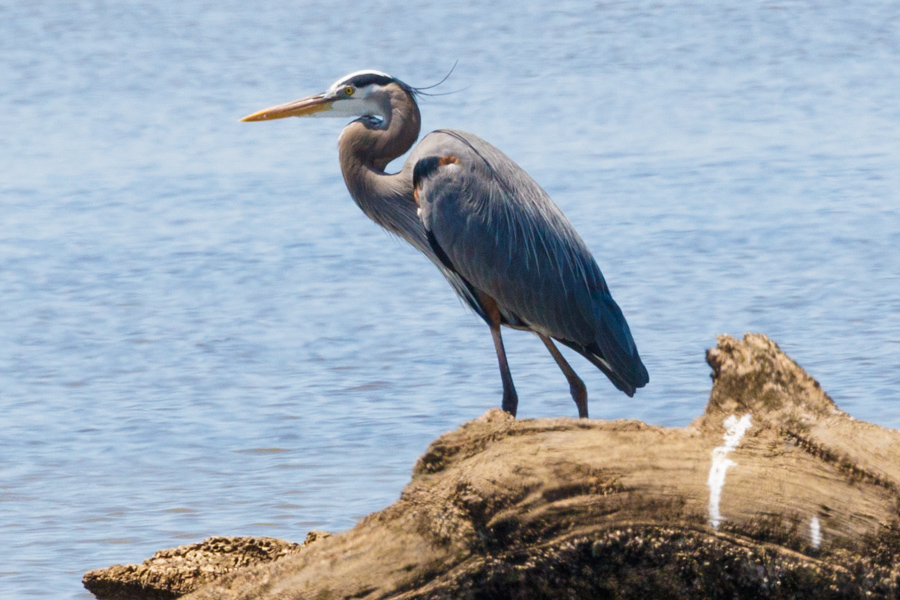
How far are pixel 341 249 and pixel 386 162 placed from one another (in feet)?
14.0

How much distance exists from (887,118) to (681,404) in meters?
7.97

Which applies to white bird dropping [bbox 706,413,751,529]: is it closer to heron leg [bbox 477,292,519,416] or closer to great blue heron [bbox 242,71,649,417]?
heron leg [bbox 477,292,519,416]

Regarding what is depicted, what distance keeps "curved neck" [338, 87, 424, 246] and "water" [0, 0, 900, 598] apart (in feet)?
3.12

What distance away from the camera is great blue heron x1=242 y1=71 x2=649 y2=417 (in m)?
5.30

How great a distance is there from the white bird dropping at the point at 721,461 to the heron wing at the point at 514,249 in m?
2.30

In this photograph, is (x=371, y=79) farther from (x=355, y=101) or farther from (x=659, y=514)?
(x=659, y=514)

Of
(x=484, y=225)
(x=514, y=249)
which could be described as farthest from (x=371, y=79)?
(x=514, y=249)

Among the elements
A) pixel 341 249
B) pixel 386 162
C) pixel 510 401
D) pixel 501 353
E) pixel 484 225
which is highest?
pixel 386 162

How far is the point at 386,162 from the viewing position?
5664 mm

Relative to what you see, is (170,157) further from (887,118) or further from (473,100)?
(887,118)

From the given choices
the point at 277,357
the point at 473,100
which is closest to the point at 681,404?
the point at 277,357

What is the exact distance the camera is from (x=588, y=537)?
9.44ft

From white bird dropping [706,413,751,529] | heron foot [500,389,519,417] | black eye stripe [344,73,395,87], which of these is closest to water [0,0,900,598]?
heron foot [500,389,519,417]

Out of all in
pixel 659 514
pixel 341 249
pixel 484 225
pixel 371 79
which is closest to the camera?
pixel 659 514
